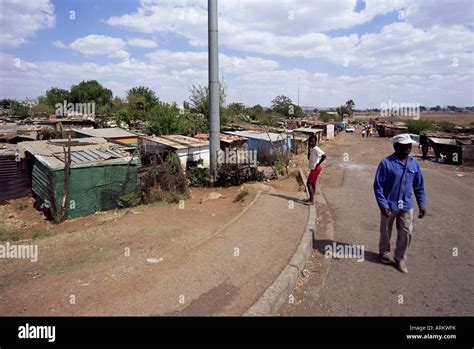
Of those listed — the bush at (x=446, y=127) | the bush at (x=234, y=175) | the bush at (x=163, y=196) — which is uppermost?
the bush at (x=446, y=127)

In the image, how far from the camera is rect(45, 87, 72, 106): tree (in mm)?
61234

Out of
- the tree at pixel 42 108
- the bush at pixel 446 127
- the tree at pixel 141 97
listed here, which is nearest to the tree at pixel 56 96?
the tree at pixel 42 108

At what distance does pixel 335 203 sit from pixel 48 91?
76342 millimetres

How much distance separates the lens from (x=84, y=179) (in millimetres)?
9484

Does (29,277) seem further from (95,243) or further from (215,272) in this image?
(215,272)

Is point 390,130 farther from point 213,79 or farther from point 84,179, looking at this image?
point 84,179

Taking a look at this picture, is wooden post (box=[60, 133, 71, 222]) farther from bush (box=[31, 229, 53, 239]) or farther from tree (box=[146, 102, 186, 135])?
tree (box=[146, 102, 186, 135])

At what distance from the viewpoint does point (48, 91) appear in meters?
Answer: 67.9

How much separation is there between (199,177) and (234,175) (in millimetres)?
1754

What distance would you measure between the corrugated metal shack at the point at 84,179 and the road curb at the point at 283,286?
702cm

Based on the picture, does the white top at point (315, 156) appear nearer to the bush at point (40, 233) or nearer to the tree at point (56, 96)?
the bush at point (40, 233)

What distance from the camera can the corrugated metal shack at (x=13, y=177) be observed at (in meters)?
11.6

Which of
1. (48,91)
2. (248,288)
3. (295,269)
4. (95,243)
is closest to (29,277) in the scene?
(95,243)
